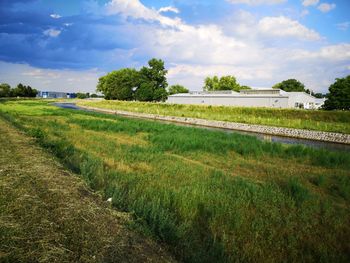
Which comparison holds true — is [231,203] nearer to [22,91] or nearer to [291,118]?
[291,118]

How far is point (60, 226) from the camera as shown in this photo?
165 inches

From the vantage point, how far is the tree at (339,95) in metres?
52.6

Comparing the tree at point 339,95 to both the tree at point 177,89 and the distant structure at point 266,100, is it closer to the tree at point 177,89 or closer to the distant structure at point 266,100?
the distant structure at point 266,100

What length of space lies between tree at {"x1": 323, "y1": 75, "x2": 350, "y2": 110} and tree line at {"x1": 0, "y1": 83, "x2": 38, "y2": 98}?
125m

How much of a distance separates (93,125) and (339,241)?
2299cm

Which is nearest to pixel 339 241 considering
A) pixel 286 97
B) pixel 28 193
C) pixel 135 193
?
pixel 135 193

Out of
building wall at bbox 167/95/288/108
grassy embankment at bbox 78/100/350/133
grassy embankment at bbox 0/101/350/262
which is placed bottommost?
grassy embankment at bbox 0/101/350/262

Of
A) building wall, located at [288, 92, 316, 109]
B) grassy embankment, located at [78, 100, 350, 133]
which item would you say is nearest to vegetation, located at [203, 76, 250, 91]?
building wall, located at [288, 92, 316, 109]

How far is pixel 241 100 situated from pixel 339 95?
20178 millimetres

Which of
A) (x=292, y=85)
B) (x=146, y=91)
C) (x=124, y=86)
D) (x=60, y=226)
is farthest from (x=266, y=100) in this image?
(x=60, y=226)

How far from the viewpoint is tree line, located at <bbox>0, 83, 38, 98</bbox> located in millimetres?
117369

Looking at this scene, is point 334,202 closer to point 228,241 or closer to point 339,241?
point 339,241

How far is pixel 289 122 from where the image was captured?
33.6 meters

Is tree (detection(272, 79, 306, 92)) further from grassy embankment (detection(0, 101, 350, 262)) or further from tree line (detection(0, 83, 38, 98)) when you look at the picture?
tree line (detection(0, 83, 38, 98))
